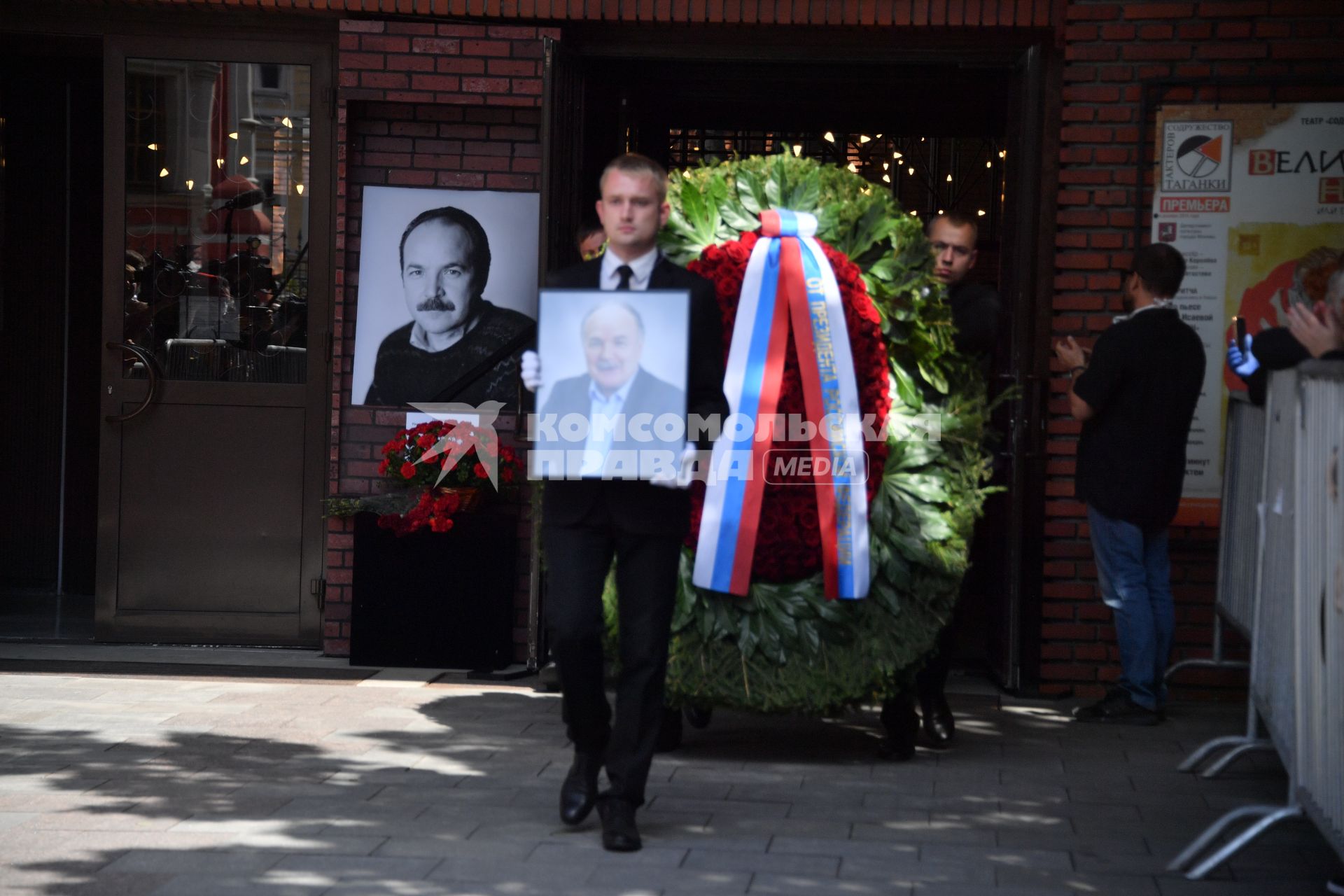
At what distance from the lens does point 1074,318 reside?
712 centimetres

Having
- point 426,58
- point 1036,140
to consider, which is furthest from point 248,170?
point 1036,140

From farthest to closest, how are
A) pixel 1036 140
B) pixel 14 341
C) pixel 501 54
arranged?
pixel 14 341 → pixel 501 54 → pixel 1036 140

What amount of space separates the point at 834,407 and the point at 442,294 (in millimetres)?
2946

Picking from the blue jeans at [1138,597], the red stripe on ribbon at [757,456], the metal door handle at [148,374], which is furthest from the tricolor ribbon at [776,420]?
the metal door handle at [148,374]

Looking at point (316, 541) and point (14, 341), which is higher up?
point (14, 341)

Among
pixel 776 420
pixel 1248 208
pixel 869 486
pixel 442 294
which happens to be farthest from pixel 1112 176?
pixel 442 294

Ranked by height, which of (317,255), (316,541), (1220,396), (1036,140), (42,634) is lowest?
(42,634)

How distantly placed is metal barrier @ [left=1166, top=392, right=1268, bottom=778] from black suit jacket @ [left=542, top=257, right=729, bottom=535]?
208 cm

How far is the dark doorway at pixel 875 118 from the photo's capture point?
6977 mm

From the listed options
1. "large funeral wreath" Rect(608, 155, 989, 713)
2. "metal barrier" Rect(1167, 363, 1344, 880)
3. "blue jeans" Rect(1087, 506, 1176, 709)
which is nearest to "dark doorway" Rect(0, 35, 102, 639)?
"large funeral wreath" Rect(608, 155, 989, 713)

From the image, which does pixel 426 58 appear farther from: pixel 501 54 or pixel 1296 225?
pixel 1296 225

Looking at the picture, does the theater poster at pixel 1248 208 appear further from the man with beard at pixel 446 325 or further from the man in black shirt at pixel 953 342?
the man with beard at pixel 446 325

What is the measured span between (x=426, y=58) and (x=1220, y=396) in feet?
13.3

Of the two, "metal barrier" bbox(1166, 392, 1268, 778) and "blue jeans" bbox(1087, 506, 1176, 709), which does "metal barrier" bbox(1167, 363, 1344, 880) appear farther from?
"blue jeans" bbox(1087, 506, 1176, 709)
